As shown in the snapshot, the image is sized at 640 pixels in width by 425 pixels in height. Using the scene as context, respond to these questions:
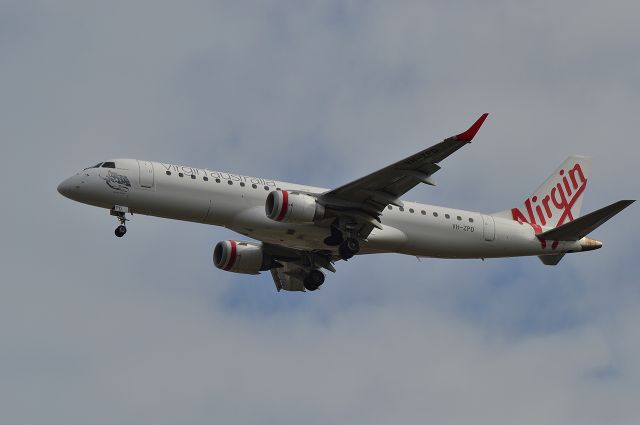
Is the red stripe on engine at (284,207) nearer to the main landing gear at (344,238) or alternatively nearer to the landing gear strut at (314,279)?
the main landing gear at (344,238)

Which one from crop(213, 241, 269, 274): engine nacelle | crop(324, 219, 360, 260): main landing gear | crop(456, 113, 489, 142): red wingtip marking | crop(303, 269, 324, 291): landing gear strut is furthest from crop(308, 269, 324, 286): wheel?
crop(456, 113, 489, 142): red wingtip marking

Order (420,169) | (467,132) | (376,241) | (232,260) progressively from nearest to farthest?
1. (467,132)
2. (420,169)
3. (376,241)
4. (232,260)

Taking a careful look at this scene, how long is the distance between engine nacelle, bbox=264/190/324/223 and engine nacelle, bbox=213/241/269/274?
7.01 metres

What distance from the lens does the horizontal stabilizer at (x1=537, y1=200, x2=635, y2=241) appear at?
174 feet

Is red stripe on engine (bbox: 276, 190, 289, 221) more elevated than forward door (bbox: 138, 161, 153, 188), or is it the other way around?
forward door (bbox: 138, 161, 153, 188)

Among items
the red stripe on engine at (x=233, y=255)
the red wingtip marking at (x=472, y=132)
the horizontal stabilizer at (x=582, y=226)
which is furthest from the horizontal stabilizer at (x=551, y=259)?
the red stripe on engine at (x=233, y=255)

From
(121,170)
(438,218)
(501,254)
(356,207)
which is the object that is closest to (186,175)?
(121,170)

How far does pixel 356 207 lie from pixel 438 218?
4.49 meters

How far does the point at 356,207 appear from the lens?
5269cm

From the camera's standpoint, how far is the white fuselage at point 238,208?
51.0 m

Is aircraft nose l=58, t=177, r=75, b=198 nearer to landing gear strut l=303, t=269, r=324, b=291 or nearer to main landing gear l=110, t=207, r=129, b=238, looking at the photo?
main landing gear l=110, t=207, r=129, b=238

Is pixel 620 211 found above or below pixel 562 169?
below

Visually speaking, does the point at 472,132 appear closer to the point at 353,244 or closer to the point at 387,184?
the point at 387,184

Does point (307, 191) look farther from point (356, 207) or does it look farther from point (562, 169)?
point (562, 169)
